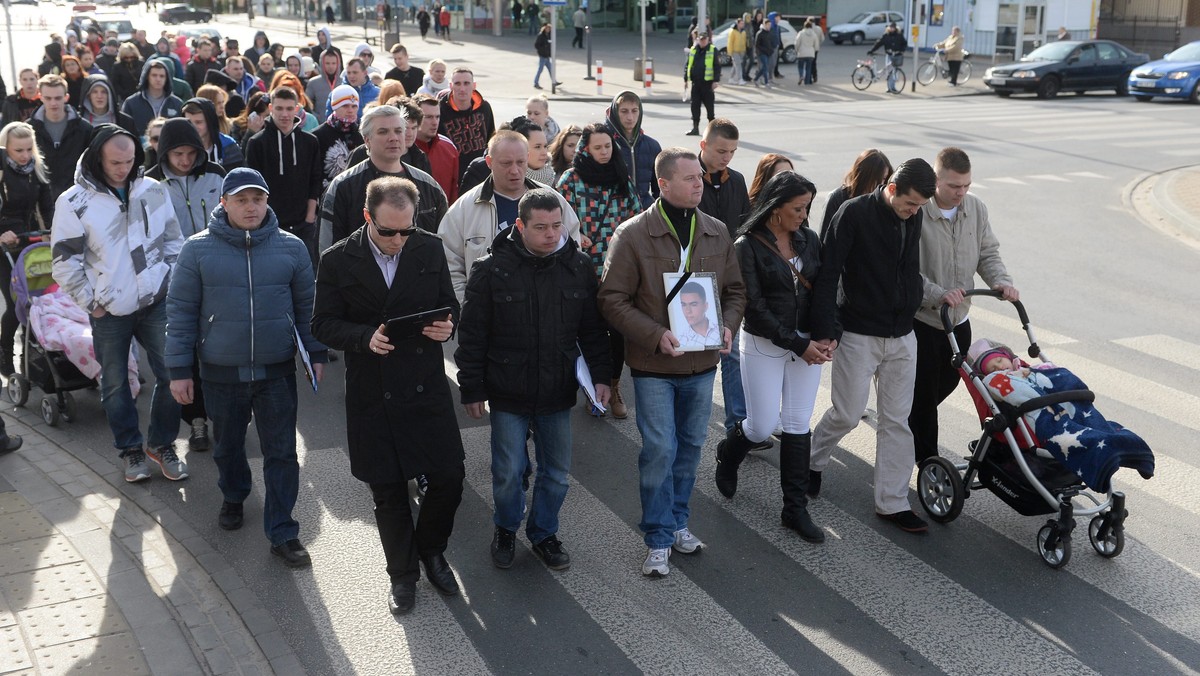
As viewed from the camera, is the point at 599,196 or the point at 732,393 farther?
the point at 599,196

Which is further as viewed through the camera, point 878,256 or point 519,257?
point 878,256

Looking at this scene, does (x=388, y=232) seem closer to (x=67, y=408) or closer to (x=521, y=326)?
(x=521, y=326)

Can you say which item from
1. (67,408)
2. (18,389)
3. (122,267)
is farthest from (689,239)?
(18,389)

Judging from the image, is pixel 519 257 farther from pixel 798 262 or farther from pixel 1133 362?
pixel 1133 362

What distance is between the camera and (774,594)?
5.67 metres

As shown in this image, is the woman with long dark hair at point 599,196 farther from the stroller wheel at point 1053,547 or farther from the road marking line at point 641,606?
the stroller wheel at point 1053,547

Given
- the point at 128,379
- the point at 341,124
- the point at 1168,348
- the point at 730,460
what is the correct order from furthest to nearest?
the point at 341,124, the point at 1168,348, the point at 128,379, the point at 730,460

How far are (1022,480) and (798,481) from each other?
1.13m

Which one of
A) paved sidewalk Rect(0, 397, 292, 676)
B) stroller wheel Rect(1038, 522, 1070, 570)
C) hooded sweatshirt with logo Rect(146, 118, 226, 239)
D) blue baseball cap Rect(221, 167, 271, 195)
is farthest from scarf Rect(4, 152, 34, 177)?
stroller wheel Rect(1038, 522, 1070, 570)

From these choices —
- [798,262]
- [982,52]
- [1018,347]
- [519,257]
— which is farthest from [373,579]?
[982,52]

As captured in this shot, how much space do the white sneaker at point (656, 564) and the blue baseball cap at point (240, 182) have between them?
2.63 m

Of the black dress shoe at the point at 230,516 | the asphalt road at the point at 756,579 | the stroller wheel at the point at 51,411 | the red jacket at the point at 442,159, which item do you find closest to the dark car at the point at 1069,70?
the asphalt road at the point at 756,579

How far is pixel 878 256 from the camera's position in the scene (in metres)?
6.17

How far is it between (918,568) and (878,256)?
1623 millimetres
